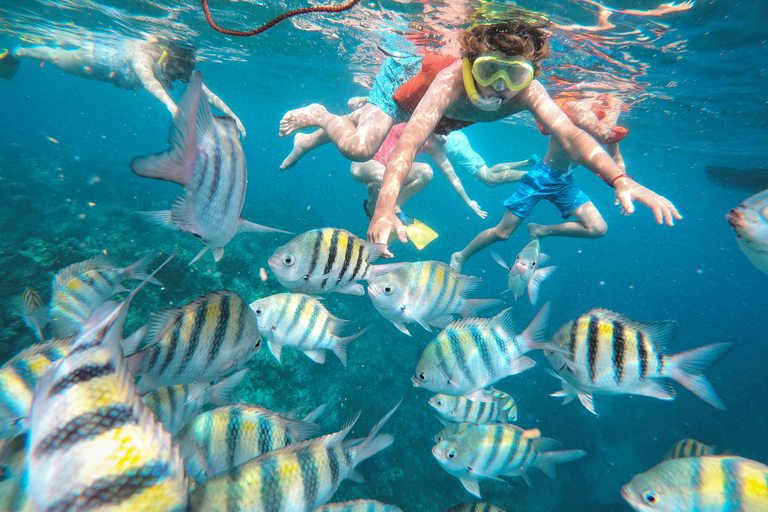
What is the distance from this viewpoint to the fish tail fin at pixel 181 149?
122cm

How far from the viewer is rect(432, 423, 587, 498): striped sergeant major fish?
345 cm

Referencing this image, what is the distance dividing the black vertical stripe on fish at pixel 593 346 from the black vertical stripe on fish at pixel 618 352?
127 millimetres

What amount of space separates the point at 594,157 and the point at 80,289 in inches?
230

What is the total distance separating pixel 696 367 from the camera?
2.47 metres

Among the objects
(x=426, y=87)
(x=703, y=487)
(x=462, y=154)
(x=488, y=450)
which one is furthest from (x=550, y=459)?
(x=462, y=154)

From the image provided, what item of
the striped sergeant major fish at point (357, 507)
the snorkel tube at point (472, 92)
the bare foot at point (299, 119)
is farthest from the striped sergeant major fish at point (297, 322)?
the snorkel tube at point (472, 92)

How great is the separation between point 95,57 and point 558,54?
630 inches

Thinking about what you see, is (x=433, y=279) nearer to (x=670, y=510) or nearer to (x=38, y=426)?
(x=670, y=510)

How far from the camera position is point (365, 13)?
9.99m

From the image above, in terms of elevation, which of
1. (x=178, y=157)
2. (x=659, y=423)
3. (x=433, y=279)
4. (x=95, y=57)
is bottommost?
(x=659, y=423)

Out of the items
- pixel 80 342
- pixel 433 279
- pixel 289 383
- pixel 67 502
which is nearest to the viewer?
pixel 67 502

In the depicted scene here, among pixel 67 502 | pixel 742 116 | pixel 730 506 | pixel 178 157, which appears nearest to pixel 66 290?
pixel 178 157

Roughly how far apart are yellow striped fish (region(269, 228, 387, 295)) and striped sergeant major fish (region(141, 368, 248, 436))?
0.90 metres

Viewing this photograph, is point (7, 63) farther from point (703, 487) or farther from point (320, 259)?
point (703, 487)
